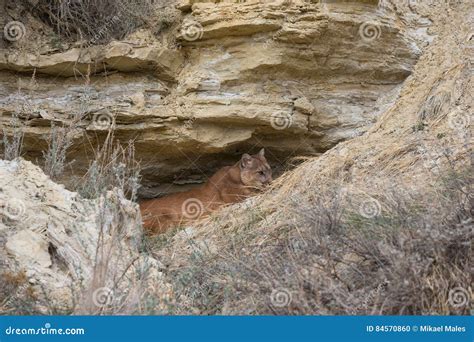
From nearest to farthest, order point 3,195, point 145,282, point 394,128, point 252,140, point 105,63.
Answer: point 145,282
point 3,195
point 394,128
point 105,63
point 252,140

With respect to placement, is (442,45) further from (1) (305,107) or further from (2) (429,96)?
(1) (305,107)

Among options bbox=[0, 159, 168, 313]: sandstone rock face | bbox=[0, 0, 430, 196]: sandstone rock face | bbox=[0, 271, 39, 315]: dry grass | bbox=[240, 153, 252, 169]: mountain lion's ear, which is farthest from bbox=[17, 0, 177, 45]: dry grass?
bbox=[0, 271, 39, 315]: dry grass

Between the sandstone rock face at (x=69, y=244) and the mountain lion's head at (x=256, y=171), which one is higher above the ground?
the sandstone rock face at (x=69, y=244)

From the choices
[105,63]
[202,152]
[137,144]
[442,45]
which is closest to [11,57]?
[105,63]

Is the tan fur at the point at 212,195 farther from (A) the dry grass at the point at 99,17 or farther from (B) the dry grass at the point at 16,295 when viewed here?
(B) the dry grass at the point at 16,295

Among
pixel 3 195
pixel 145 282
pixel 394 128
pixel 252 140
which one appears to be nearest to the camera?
pixel 145 282

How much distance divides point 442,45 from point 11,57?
4.71 m

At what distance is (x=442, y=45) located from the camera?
29.2 ft

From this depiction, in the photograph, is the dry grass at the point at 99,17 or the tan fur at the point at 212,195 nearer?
the tan fur at the point at 212,195

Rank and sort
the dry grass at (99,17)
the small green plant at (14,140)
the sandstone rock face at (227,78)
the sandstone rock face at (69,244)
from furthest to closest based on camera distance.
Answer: the dry grass at (99,17) < the sandstone rock face at (227,78) < the small green plant at (14,140) < the sandstone rock face at (69,244)

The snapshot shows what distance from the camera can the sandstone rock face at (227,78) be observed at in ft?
28.5

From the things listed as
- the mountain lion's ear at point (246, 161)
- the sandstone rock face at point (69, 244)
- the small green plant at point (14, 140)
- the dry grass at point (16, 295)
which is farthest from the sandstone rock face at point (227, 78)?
the dry grass at point (16, 295)

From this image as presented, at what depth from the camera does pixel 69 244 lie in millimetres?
5910

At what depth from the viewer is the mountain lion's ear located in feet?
31.0
